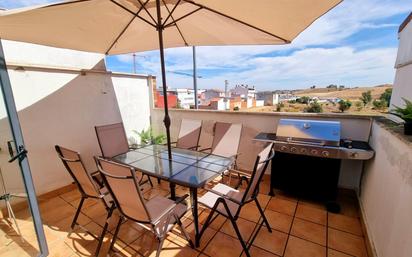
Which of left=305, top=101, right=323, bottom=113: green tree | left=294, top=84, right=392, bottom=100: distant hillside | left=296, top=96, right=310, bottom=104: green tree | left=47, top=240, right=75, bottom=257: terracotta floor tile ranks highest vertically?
left=294, top=84, right=392, bottom=100: distant hillside

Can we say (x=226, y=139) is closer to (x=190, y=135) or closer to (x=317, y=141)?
(x=190, y=135)

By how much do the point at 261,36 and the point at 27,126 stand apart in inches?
138

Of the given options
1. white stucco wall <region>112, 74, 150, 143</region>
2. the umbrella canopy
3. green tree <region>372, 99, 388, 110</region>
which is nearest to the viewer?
the umbrella canopy

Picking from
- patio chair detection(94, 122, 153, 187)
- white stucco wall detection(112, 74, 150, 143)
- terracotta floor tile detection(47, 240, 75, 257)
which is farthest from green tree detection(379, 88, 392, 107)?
white stucco wall detection(112, 74, 150, 143)

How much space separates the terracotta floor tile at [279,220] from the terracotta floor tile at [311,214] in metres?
0.19

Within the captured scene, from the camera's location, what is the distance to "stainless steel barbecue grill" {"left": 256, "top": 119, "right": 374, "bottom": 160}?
2.27 meters

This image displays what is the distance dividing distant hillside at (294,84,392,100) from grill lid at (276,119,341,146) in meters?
0.63

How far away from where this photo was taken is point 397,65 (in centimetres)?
218

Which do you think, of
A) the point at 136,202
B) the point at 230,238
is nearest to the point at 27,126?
the point at 136,202

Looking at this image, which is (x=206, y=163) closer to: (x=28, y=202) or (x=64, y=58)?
(x=28, y=202)

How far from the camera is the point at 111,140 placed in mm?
3131

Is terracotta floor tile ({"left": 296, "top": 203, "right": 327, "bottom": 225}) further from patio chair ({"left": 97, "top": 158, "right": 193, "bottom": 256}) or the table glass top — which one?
patio chair ({"left": 97, "top": 158, "right": 193, "bottom": 256})

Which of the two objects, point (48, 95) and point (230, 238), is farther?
point (48, 95)

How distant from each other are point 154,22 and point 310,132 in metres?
2.44
